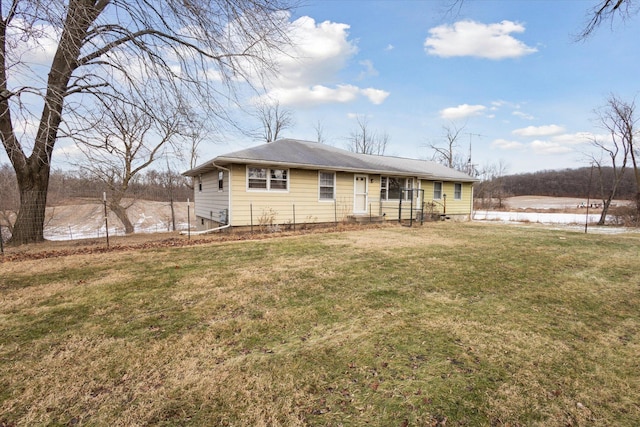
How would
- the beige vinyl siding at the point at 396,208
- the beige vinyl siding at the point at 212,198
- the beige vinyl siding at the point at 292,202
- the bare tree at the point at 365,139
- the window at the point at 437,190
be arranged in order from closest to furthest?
the beige vinyl siding at the point at 292,202 < the beige vinyl siding at the point at 212,198 < the beige vinyl siding at the point at 396,208 < the window at the point at 437,190 < the bare tree at the point at 365,139

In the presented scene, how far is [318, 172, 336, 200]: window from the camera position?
11878 mm

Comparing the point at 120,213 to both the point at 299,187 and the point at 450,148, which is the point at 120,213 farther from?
the point at 450,148

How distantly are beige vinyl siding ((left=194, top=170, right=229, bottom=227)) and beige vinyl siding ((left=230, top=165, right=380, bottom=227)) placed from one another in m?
0.50

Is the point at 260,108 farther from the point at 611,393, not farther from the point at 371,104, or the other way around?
the point at 371,104

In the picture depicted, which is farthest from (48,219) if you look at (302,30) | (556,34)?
(556,34)

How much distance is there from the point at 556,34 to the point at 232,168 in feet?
30.4

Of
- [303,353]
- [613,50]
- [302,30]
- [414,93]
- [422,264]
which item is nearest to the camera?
[303,353]

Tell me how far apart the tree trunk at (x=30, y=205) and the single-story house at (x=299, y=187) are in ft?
14.5

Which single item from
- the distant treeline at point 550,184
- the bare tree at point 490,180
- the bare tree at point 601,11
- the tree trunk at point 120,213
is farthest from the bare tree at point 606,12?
the distant treeline at point 550,184

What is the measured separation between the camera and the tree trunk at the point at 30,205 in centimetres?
775

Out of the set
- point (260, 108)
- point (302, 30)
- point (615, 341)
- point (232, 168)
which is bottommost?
point (615, 341)

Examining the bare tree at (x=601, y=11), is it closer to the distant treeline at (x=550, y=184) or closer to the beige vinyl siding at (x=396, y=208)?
the beige vinyl siding at (x=396, y=208)

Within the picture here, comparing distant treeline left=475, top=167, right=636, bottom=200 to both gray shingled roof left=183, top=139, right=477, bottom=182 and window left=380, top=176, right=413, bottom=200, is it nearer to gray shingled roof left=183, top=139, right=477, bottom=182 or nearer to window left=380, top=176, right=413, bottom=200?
window left=380, top=176, right=413, bottom=200

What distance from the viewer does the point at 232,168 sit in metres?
9.81
